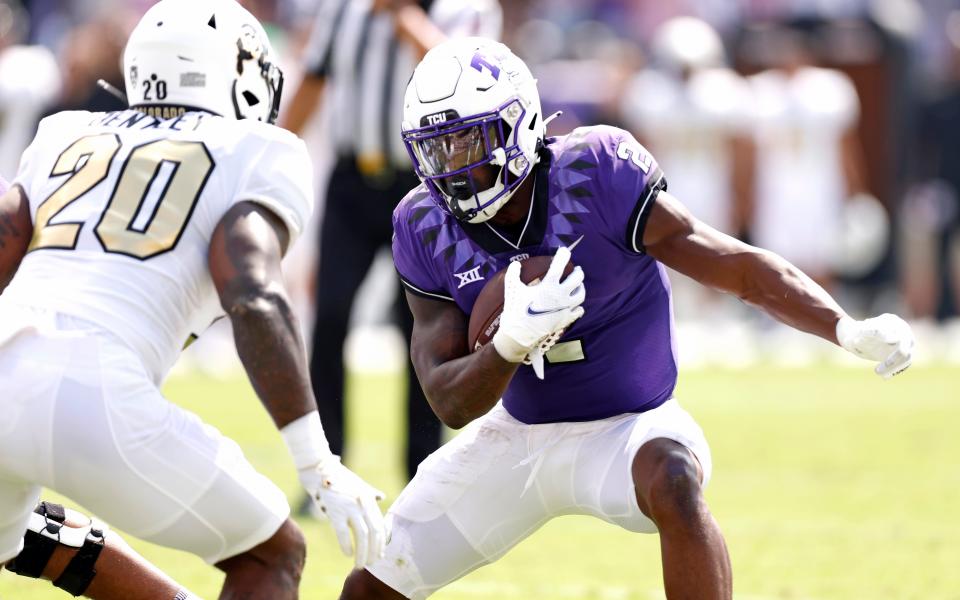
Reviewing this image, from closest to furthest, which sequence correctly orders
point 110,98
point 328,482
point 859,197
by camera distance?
point 328,482 → point 110,98 → point 859,197

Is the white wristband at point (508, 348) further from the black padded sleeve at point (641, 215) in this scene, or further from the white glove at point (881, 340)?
the white glove at point (881, 340)

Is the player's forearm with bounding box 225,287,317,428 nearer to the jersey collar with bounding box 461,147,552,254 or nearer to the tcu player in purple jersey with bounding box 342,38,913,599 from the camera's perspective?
the tcu player in purple jersey with bounding box 342,38,913,599

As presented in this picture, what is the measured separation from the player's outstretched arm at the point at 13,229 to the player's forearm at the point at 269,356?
0.58 meters

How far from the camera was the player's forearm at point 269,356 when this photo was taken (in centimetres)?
327

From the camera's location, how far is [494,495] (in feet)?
13.4

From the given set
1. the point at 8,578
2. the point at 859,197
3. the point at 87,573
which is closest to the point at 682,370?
the point at 859,197

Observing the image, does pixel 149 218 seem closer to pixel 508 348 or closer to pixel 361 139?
pixel 508 348

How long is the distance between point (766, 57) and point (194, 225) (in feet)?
40.9

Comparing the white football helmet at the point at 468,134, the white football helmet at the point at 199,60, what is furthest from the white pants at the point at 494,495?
the white football helmet at the point at 199,60

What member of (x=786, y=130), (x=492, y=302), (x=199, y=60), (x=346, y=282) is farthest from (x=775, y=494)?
(x=786, y=130)

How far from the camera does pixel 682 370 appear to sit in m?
11.7

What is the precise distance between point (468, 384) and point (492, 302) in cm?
22

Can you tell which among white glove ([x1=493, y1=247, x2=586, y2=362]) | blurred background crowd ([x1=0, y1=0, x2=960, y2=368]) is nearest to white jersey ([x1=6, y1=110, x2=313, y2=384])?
white glove ([x1=493, y1=247, x2=586, y2=362])

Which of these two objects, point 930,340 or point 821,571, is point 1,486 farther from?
point 930,340
